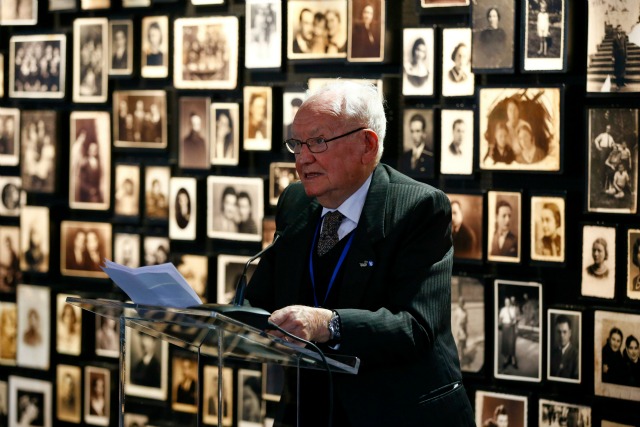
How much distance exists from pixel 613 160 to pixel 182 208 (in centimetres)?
212

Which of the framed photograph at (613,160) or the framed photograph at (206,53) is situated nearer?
the framed photograph at (613,160)

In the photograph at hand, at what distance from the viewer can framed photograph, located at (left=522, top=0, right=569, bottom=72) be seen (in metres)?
4.27

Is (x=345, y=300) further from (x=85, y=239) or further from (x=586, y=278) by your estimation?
(x=85, y=239)

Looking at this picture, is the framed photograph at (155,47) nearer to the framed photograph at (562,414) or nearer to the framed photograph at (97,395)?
the framed photograph at (97,395)

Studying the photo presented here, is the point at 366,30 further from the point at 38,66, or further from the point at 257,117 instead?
the point at 38,66

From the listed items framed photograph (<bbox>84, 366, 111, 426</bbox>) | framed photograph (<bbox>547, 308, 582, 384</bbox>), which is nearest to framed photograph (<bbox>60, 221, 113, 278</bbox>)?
framed photograph (<bbox>84, 366, 111, 426</bbox>)

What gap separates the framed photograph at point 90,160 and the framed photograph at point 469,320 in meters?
1.97

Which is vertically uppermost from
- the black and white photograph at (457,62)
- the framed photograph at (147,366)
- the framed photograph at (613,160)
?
the black and white photograph at (457,62)

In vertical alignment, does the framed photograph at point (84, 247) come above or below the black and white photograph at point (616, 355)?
above

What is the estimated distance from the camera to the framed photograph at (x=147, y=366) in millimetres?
5434

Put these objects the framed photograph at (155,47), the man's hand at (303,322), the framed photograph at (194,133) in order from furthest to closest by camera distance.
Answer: the framed photograph at (155,47)
the framed photograph at (194,133)
the man's hand at (303,322)

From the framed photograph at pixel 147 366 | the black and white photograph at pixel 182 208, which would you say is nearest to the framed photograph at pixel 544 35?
the black and white photograph at pixel 182 208

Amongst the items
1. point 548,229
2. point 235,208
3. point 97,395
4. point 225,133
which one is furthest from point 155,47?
point 548,229

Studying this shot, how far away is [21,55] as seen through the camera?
5.72 m
